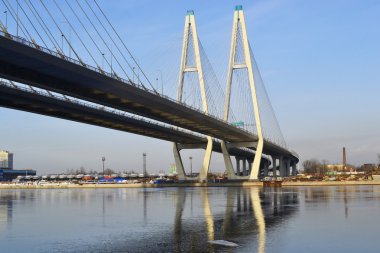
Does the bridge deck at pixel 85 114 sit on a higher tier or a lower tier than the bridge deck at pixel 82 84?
lower

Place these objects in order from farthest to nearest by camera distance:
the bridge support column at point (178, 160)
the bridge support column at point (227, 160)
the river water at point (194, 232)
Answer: the bridge support column at point (178, 160) < the bridge support column at point (227, 160) < the river water at point (194, 232)

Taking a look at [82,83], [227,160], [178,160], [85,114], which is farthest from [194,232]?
[178,160]

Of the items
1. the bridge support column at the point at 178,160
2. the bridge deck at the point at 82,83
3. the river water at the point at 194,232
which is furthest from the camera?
the bridge support column at the point at 178,160

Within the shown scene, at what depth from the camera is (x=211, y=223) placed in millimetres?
23406

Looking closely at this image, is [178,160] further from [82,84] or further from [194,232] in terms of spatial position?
[194,232]

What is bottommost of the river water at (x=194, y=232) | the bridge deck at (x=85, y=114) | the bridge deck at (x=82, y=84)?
the river water at (x=194, y=232)

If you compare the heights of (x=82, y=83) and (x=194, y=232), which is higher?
(x=82, y=83)

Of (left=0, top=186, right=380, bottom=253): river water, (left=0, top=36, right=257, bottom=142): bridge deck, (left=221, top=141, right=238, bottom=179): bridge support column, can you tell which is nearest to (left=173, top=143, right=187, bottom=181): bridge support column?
(left=221, top=141, right=238, bottom=179): bridge support column

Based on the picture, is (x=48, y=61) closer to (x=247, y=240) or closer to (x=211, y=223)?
(x=211, y=223)

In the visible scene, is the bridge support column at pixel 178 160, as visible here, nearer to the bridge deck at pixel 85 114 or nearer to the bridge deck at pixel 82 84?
the bridge deck at pixel 85 114

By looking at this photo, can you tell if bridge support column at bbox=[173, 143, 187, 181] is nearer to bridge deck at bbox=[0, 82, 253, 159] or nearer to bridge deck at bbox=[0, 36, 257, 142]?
bridge deck at bbox=[0, 82, 253, 159]

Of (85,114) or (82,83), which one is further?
(85,114)

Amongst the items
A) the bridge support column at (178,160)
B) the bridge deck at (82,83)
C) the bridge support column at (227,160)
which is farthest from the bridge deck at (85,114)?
the bridge deck at (82,83)

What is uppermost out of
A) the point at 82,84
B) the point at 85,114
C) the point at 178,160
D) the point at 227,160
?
the point at 82,84
